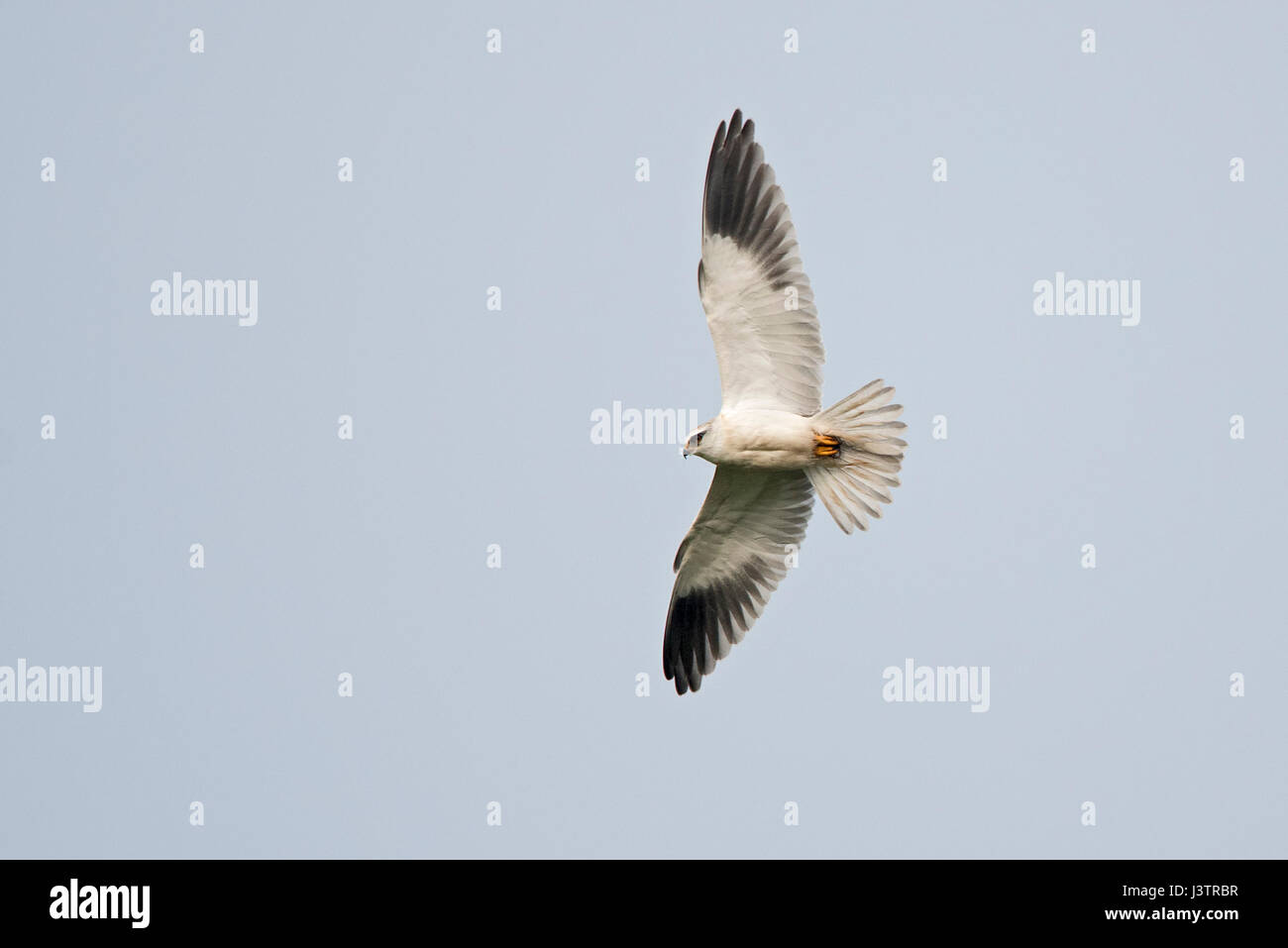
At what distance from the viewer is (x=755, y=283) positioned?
11367mm

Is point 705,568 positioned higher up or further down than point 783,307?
further down

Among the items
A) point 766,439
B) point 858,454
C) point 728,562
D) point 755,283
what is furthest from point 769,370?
point 728,562

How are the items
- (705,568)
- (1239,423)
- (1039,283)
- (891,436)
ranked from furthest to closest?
1. (1039,283)
2. (1239,423)
3. (705,568)
4. (891,436)

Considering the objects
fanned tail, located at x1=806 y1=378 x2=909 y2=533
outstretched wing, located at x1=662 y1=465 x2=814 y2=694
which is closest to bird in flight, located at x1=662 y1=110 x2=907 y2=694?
fanned tail, located at x1=806 y1=378 x2=909 y2=533

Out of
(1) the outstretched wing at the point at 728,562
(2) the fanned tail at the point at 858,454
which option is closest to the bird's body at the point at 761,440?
(2) the fanned tail at the point at 858,454

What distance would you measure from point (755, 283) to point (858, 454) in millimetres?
1348

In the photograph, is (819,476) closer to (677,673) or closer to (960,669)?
(677,673)

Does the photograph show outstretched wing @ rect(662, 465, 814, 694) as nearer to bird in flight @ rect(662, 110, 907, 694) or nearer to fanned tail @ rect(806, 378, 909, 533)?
bird in flight @ rect(662, 110, 907, 694)

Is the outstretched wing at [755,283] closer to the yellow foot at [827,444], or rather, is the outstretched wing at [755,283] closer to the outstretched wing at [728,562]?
the yellow foot at [827,444]

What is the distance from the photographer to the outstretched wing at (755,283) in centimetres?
1134

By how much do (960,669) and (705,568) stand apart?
6.09 metres

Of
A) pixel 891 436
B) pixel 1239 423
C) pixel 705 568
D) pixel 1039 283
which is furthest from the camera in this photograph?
pixel 1039 283
